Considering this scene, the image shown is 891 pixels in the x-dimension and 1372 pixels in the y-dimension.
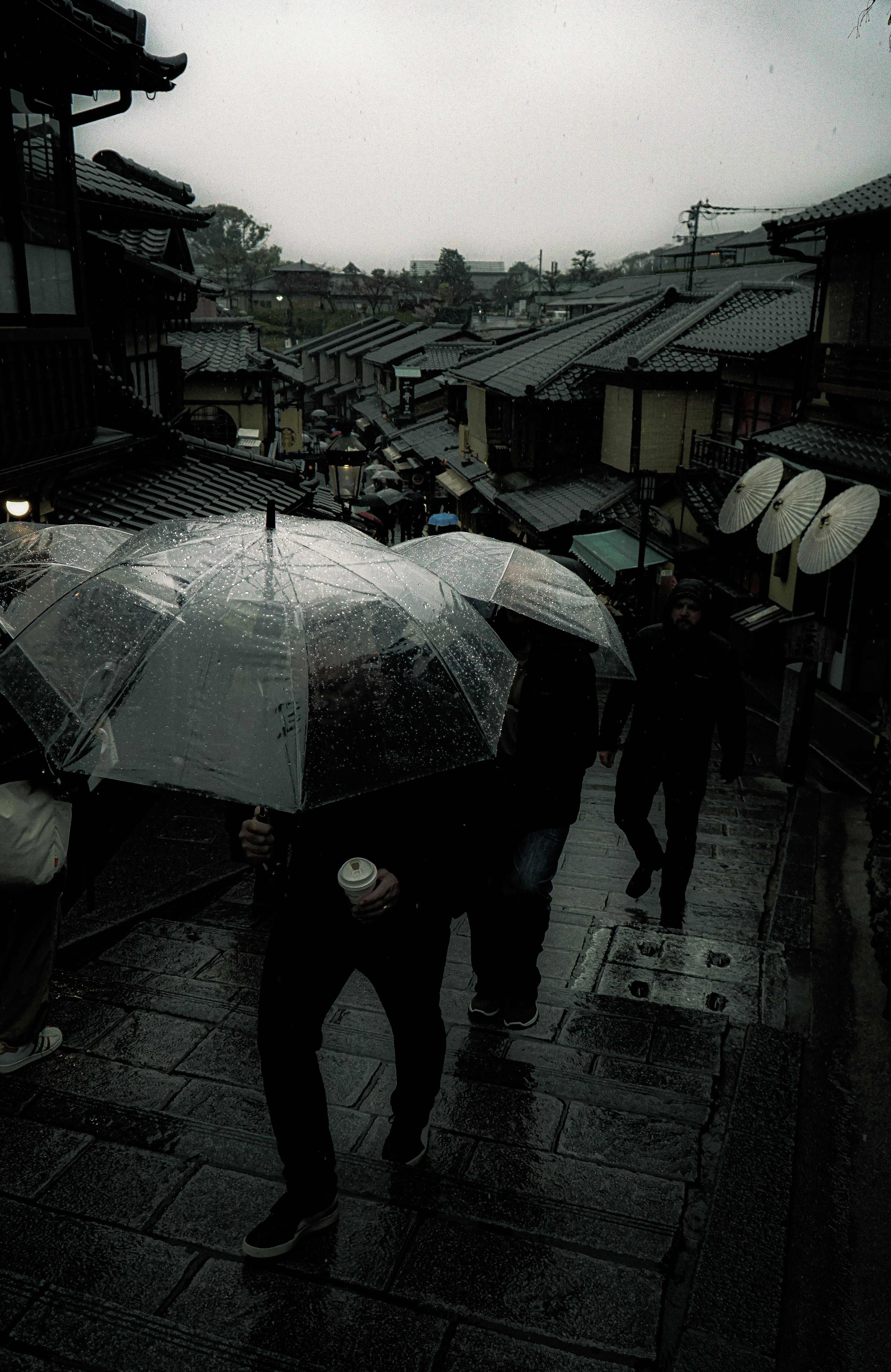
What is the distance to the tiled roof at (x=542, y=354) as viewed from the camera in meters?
27.6

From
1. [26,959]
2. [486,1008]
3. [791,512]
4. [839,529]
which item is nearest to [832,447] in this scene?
[791,512]

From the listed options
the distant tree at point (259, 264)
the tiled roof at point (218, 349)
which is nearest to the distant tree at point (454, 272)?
the distant tree at point (259, 264)

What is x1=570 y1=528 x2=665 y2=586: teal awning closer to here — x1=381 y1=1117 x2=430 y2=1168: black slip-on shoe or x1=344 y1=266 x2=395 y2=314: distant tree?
x1=381 y1=1117 x2=430 y2=1168: black slip-on shoe

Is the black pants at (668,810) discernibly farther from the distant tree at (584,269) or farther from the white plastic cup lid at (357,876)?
the distant tree at (584,269)

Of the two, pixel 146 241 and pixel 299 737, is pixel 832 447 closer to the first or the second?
pixel 146 241

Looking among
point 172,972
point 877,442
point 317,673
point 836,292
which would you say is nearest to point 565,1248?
point 317,673

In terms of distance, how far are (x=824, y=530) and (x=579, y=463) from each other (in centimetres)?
1760

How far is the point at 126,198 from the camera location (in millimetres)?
11031

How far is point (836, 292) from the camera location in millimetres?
15242

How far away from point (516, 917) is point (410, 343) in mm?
55874

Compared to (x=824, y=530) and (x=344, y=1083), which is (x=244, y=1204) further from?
(x=824, y=530)

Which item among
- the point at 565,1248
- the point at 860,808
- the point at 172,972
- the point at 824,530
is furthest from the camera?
the point at 824,530

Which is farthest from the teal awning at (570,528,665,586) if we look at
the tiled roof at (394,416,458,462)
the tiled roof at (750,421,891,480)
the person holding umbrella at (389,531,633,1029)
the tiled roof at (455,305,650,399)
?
the person holding umbrella at (389,531,633,1029)

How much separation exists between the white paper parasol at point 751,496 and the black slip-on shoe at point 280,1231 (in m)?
12.6
